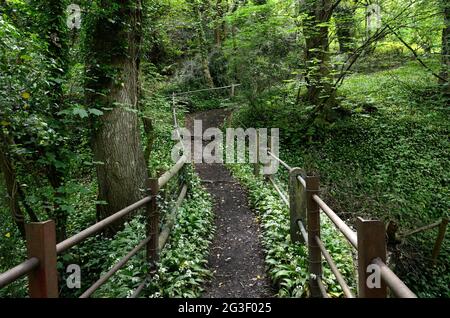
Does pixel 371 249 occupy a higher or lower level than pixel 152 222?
higher

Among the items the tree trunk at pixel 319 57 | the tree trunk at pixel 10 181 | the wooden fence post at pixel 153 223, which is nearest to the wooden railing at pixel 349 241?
the wooden fence post at pixel 153 223

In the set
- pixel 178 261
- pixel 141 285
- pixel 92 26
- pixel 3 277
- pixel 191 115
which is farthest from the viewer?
pixel 191 115

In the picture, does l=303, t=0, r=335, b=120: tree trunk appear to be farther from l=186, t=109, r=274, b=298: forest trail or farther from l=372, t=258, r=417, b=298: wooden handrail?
l=372, t=258, r=417, b=298: wooden handrail

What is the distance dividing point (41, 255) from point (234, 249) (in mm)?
3914

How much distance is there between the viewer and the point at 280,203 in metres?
6.88

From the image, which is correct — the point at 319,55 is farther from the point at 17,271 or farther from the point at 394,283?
the point at 17,271

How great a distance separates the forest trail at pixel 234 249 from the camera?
4.32 meters

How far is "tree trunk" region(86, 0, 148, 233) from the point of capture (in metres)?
5.67

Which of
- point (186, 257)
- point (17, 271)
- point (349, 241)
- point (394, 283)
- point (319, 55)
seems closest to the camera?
point (394, 283)

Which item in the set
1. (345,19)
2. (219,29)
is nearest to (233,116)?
(345,19)

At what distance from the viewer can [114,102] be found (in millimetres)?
5660
